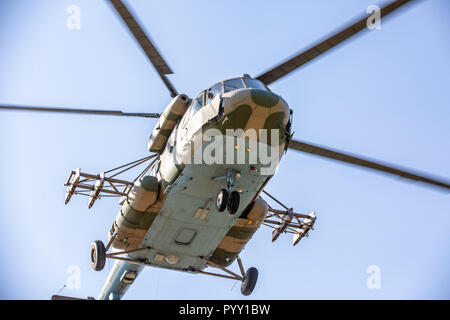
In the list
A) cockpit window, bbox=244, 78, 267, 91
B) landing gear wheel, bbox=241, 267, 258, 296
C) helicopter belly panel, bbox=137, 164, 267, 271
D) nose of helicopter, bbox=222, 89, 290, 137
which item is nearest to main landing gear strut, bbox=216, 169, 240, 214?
helicopter belly panel, bbox=137, 164, 267, 271

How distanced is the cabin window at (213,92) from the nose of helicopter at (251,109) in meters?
0.67

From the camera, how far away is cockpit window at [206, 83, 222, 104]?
15.0m

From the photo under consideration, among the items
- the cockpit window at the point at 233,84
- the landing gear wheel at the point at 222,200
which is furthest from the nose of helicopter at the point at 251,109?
the landing gear wheel at the point at 222,200

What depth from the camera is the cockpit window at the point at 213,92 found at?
49.1 ft

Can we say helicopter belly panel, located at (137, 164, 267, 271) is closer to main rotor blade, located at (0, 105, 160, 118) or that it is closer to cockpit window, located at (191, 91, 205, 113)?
cockpit window, located at (191, 91, 205, 113)

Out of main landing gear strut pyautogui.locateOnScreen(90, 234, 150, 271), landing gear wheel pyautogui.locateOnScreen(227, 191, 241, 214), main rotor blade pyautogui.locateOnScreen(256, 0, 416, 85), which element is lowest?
main landing gear strut pyautogui.locateOnScreen(90, 234, 150, 271)

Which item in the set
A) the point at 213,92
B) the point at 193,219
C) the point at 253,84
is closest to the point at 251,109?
the point at 253,84

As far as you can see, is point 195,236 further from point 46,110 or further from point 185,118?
point 46,110

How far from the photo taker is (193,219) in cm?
1645

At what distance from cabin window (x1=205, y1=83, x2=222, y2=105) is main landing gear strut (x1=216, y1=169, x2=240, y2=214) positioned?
195 centimetres

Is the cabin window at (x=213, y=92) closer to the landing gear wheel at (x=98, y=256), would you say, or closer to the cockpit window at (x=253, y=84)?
the cockpit window at (x=253, y=84)

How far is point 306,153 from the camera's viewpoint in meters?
17.0

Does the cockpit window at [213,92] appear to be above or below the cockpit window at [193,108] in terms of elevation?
above
